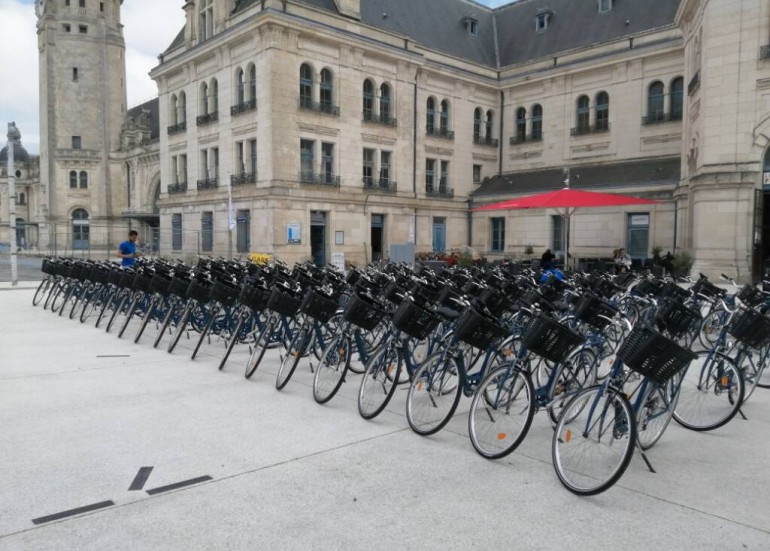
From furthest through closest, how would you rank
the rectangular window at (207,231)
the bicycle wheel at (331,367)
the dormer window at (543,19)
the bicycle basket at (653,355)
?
1. the dormer window at (543,19)
2. the rectangular window at (207,231)
3. the bicycle wheel at (331,367)
4. the bicycle basket at (653,355)

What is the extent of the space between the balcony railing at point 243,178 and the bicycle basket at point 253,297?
21717mm

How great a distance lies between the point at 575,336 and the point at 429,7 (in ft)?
118

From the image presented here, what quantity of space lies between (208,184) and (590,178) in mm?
20265

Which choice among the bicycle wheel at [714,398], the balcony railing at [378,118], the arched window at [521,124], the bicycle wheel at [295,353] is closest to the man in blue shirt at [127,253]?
the bicycle wheel at [295,353]

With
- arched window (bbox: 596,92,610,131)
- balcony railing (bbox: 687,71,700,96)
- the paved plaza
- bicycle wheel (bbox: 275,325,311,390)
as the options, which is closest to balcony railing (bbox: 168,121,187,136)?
arched window (bbox: 596,92,610,131)

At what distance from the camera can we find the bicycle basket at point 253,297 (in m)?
7.55

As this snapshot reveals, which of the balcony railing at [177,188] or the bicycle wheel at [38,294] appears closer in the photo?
the bicycle wheel at [38,294]

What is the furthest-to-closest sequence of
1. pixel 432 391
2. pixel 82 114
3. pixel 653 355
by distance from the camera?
1. pixel 82 114
2. pixel 432 391
3. pixel 653 355

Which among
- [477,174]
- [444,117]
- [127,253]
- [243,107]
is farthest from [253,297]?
[477,174]

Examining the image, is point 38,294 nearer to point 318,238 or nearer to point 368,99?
point 318,238

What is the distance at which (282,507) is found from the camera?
3924mm

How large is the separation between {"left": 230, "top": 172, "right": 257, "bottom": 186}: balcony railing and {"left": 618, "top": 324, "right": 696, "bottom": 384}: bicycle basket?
84.6 ft

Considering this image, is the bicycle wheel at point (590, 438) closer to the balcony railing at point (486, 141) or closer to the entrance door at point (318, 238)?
the entrance door at point (318, 238)

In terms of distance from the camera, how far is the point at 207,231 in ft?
104
